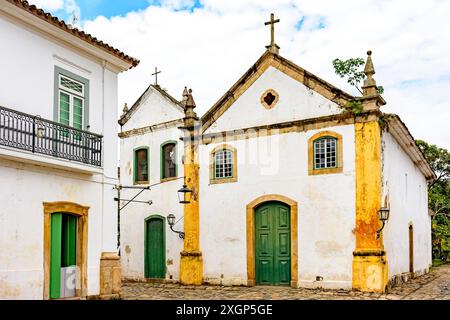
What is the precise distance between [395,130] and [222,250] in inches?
248

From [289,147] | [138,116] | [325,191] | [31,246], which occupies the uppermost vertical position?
[138,116]

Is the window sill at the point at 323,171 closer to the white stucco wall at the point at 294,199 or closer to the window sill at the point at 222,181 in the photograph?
the white stucco wall at the point at 294,199

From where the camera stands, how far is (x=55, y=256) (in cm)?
1174

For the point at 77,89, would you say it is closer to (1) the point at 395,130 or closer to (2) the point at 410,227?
(1) the point at 395,130

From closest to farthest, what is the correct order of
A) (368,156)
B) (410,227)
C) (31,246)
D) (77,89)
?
(31,246)
(77,89)
(368,156)
(410,227)

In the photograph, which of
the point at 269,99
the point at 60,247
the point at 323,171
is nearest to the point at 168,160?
the point at 269,99

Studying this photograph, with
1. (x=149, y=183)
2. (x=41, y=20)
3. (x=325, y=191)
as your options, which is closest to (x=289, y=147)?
(x=325, y=191)

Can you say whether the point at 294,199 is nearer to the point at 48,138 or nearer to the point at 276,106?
the point at 276,106

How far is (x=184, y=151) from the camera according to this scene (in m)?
18.8

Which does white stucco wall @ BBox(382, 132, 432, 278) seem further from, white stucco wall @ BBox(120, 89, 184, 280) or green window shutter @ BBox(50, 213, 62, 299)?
green window shutter @ BBox(50, 213, 62, 299)

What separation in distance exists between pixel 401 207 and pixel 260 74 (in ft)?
20.3

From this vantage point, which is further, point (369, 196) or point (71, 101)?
point (369, 196)

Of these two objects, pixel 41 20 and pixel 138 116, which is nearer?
pixel 41 20

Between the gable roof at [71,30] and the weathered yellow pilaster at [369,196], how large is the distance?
6192 mm
